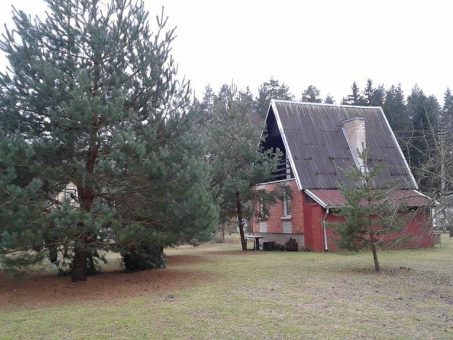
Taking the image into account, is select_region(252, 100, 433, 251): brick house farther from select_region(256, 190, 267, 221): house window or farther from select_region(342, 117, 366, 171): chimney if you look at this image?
select_region(256, 190, 267, 221): house window

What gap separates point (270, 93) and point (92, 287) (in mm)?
48241

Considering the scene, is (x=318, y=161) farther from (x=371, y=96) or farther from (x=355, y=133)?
(x=371, y=96)

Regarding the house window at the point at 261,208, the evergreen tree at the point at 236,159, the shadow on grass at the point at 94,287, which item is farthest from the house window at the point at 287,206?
the shadow on grass at the point at 94,287

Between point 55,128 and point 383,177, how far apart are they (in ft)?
60.5

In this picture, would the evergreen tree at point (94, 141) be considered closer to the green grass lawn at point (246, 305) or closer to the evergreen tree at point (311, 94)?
the green grass lawn at point (246, 305)

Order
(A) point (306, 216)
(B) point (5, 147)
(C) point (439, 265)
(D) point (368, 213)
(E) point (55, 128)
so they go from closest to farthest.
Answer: (B) point (5, 147) → (E) point (55, 128) → (D) point (368, 213) → (C) point (439, 265) → (A) point (306, 216)

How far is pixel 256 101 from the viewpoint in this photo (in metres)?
58.9

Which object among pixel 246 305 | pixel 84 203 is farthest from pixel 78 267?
pixel 246 305

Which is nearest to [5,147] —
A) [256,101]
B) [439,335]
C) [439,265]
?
[439,335]

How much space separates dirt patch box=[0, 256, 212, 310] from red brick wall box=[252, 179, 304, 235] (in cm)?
973

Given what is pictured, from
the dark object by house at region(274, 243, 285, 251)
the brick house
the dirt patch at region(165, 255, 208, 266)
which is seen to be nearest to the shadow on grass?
the dirt patch at region(165, 255, 208, 266)

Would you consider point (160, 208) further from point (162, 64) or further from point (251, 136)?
point (251, 136)

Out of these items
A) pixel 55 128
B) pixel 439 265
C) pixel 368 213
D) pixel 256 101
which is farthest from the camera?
pixel 256 101

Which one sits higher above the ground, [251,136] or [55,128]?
[251,136]
